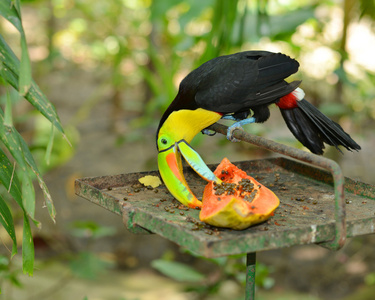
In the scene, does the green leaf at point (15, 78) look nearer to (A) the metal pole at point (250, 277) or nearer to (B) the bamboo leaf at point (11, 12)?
(B) the bamboo leaf at point (11, 12)

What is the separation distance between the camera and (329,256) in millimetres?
4449

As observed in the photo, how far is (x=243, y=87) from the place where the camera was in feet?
6.18

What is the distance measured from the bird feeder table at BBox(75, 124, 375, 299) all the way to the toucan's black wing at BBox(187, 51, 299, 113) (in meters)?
0.13

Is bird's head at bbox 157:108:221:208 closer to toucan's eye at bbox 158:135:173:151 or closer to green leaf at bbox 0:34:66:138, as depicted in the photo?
toucan's eye at bbox 158:135:173:151

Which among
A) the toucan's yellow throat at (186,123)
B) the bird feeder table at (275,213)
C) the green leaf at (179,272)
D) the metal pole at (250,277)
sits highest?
the toucan's yellow throat at (186,123)

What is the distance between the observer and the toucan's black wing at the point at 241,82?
1.88 metres

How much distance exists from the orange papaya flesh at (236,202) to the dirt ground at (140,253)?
1843mm

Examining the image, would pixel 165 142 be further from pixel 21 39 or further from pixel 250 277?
pixel 21 39

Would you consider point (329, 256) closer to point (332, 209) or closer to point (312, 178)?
point (312, 178)

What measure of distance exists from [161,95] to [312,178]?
73.9 inches

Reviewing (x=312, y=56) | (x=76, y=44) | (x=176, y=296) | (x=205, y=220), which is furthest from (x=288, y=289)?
(x=76, y=44)

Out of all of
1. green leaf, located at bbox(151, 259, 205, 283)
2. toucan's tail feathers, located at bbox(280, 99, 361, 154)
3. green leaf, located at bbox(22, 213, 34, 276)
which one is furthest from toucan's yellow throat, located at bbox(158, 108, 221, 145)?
green leaf, located at bbox(151, 259, 205, 283)

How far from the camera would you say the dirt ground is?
4.13m

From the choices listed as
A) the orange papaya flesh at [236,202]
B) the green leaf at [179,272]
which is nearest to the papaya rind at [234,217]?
the orange papaya flesh at [236,202]
